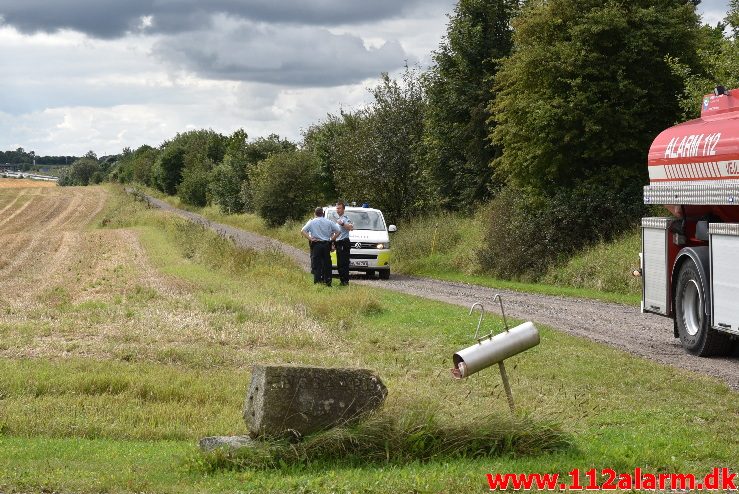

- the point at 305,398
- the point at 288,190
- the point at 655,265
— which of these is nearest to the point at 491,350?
the point at 305,398

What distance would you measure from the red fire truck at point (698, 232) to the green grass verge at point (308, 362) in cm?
137

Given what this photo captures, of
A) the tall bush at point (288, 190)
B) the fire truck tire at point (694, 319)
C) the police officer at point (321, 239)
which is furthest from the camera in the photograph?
the tall bush at point (288, 190)

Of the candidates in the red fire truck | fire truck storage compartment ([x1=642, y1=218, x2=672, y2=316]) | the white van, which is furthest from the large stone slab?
the white van

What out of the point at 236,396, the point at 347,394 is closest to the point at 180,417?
the point at 236,396

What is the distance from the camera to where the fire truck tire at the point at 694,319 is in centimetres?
1448

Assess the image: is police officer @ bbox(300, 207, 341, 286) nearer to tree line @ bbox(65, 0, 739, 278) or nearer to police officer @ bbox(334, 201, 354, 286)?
police officer @ bbox(334, 201, 354, 286)

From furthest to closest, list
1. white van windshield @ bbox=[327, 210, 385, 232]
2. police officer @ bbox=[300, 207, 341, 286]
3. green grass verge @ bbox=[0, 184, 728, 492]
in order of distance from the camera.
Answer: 1. white van windshield @ bbox=[327, 210, 385, 232]
2. police officer @ bbox=[300, 207, 341, 286]
3. green grass verge @ bbox=[0, 184, 728, 492]

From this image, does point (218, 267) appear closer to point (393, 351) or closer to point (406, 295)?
point (406, 295)

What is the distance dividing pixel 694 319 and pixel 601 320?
396cm

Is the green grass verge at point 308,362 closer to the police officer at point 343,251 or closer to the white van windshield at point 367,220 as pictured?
the police officer at point 343,251

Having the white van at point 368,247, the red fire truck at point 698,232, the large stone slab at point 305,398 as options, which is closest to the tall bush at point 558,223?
the white van at point 368,247

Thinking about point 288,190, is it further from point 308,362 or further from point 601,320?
point 308,362

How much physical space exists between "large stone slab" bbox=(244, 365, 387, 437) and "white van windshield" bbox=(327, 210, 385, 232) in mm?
22609

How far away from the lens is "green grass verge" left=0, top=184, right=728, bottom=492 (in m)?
7.85
